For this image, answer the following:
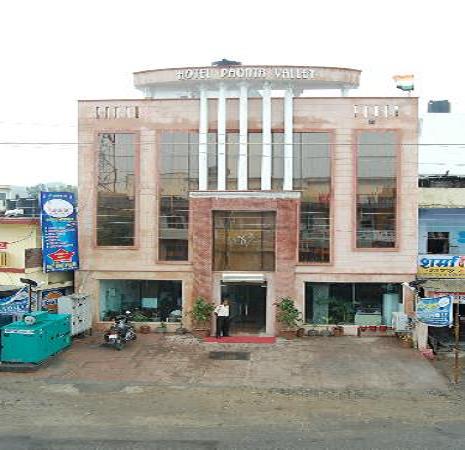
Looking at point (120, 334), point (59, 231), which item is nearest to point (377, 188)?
point (120, 334)

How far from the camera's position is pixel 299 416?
17062 mm

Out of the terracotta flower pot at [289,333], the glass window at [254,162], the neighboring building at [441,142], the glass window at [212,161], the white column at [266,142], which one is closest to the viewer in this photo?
the terracotta flower pot at [289,333]

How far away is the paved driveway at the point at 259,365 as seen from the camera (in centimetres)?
2044

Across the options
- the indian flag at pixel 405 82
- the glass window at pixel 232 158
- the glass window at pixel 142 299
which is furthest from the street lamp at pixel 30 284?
the indian flag at pixel 405 82

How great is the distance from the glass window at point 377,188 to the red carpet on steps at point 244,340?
560 cm

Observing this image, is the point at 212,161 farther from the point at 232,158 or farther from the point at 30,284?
the point at 30,284

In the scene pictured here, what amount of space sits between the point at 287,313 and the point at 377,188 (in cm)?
661

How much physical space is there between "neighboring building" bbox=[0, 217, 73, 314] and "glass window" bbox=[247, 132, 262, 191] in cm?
934

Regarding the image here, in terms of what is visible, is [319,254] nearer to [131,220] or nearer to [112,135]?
[131,220]

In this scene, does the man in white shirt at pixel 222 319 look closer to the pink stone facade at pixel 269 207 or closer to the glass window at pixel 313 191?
the pink stone facade at pixel 269 207

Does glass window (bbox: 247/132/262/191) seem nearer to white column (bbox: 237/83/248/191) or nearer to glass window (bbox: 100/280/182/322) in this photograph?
white column (bbox: 237/83/248/191)

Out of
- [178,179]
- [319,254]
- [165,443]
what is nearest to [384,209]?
[319,254]

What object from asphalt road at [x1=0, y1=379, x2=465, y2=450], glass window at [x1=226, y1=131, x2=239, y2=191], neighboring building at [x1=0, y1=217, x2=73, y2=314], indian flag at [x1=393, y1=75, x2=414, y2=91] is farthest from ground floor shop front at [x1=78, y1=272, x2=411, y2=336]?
indian flag at [x1=393, y1=75, x2=414, y2=91]

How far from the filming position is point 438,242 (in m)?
29.1
